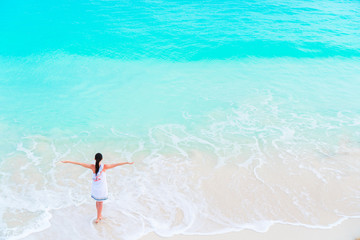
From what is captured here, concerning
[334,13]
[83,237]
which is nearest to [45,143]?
[83,237]

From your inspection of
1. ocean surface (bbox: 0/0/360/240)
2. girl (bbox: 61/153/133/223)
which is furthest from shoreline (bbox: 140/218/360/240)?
girl (bbox: 61/153/133/223)

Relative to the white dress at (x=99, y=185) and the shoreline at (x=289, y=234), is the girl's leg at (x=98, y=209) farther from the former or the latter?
the shoreline at (x=289, y=234)

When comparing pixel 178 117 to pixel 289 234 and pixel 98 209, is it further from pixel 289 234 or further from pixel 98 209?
pixel 289 234

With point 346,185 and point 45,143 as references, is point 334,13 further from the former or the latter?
Answer: point 45,143

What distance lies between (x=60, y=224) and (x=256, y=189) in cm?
378

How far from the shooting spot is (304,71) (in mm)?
13406

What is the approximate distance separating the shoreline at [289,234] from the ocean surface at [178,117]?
12cm

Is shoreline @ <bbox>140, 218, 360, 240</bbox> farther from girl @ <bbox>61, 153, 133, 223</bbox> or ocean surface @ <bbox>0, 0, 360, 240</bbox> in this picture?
girl @ <bbox>61, 153, 133, 223</bbox>

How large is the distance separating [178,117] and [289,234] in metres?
5.05

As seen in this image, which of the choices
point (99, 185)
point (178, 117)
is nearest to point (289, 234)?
point (99, 185)

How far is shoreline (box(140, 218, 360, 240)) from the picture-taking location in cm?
514

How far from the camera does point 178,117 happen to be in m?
9.45

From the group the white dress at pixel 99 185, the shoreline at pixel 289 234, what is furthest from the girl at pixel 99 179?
the shoreline at pixel 289 234

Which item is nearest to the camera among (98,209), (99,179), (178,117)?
(99,179)
